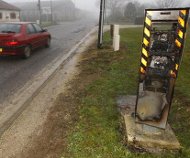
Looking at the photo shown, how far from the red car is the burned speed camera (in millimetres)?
7093

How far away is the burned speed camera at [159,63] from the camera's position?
12.0 ft

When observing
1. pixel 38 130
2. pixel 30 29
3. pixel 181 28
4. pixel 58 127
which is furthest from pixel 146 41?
pixel 30 29

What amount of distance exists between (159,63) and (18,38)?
24.2 ft

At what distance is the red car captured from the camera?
9.72m

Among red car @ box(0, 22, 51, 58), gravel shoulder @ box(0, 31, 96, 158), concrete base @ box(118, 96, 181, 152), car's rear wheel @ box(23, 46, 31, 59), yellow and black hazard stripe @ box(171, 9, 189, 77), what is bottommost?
gravel shoulder @ box(0, 31, 96, 158)

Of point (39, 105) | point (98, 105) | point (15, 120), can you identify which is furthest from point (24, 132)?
point (98, 105)

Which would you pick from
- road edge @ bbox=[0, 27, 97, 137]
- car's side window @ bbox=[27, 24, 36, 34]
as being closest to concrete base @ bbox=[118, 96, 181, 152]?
road edge @ bbox=[0, 27, 97, 137]

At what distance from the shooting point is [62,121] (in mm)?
4945

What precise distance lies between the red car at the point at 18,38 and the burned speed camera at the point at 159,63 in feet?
23.3

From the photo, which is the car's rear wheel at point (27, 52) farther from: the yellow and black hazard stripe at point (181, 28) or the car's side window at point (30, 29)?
the yellow and black hazard stripe at point (181, 28)

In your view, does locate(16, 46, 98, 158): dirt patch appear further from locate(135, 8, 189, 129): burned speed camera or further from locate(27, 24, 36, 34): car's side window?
locate(27, 24, 36, 34): car's side window

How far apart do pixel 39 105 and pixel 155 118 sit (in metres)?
2.87

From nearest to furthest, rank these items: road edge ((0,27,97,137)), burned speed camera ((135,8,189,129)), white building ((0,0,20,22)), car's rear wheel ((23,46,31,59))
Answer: burned speed camera ((135,8,189,129)) < road edge ((0,27,97,137)) < car's rear wheel ((23,46,31,59)) < white building ((0,0,20,22))

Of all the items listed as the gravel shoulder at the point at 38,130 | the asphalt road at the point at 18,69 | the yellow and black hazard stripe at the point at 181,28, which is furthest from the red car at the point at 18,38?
the yellow and black hazard stripe at the point at 181,28
